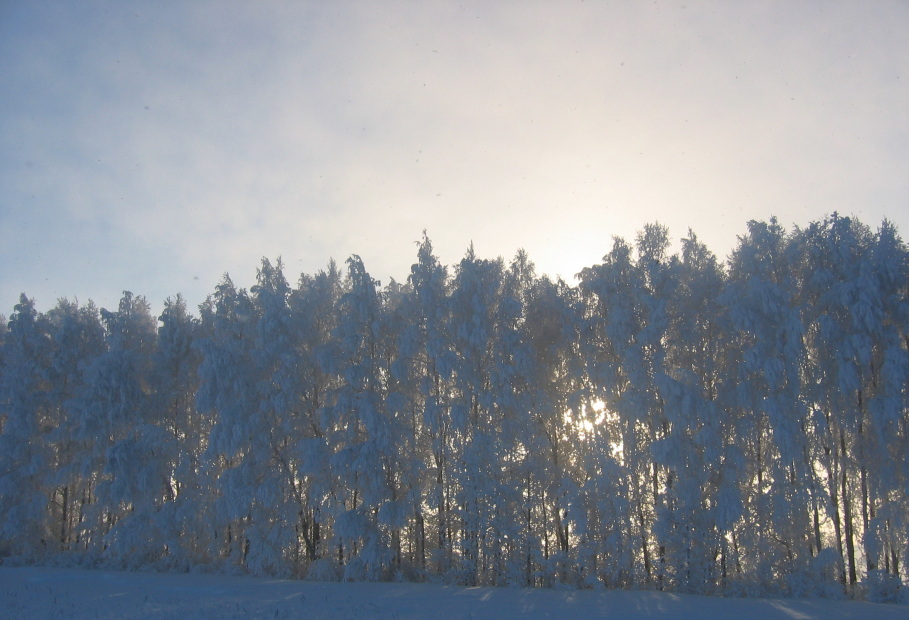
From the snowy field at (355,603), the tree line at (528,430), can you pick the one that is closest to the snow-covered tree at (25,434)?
the tree line at (528,430)

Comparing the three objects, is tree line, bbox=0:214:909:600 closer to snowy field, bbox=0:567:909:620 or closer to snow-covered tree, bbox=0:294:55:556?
→ snow-covered tree, bbox=0:294:55:556

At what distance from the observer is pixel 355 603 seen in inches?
634

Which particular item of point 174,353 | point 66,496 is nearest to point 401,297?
point 174,353

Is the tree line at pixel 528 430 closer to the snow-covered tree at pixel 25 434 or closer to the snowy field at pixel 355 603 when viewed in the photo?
the snow-covered tree at pixel 25 434

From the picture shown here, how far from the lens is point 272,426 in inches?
957

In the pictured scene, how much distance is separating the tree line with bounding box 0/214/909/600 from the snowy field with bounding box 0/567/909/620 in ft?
8.46

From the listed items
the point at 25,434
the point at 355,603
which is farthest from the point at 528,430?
the point at 25,434

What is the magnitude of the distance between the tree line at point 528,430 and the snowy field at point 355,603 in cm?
258

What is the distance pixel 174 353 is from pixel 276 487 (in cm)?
899

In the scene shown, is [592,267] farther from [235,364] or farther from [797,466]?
[235,364]

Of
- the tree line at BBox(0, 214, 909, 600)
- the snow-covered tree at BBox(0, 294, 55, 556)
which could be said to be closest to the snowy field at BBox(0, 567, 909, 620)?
the tree line at BBox(0, 214, 909, 600)

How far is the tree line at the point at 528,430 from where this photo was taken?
19953 mm

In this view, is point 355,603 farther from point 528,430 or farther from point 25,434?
point 25,434

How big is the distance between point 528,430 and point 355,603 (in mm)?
9411
